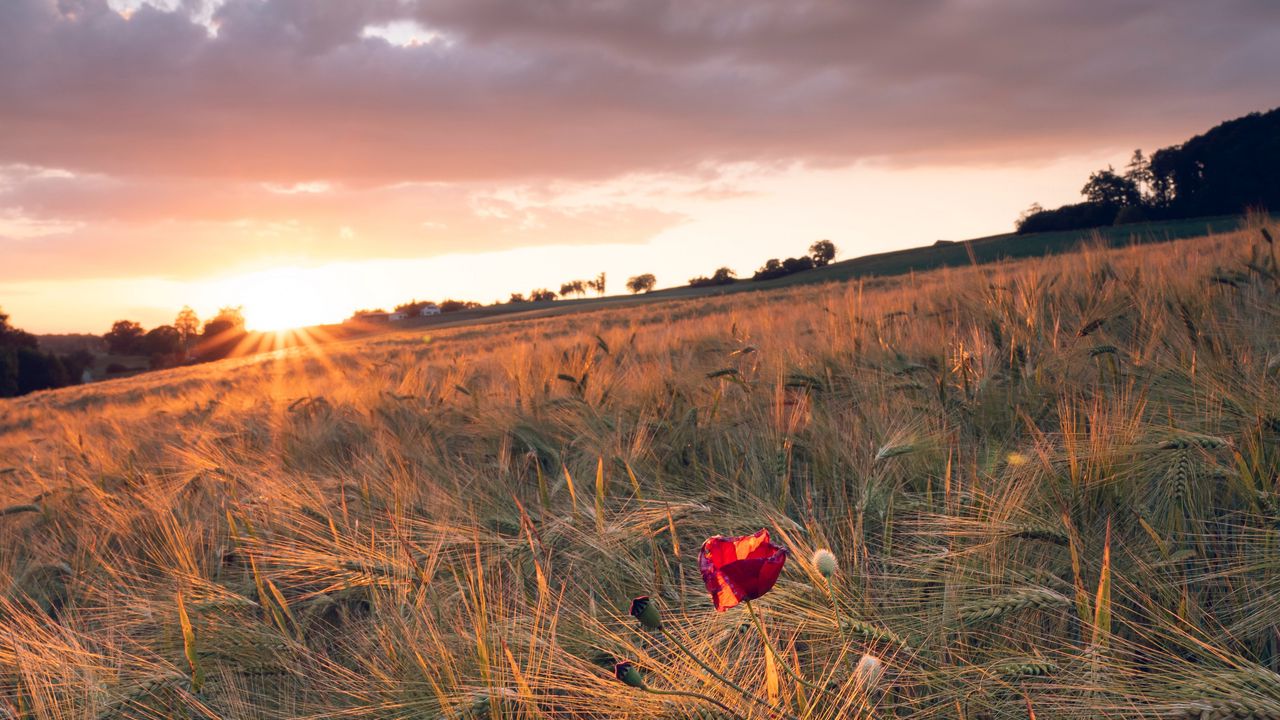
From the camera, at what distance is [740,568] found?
0.84 meters

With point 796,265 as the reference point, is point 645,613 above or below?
below

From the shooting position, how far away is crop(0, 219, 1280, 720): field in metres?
1.13

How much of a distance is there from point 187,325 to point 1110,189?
103 meters

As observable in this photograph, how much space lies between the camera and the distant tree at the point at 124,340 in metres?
74.7

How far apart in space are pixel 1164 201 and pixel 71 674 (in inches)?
2745

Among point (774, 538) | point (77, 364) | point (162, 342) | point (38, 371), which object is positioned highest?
point (162, 342)

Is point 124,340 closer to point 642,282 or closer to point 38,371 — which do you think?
point 38,371

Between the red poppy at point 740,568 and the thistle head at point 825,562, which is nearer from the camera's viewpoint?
the red poppy at point 740,568

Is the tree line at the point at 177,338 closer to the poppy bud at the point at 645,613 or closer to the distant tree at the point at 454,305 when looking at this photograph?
the distant tree at the point at 454,305

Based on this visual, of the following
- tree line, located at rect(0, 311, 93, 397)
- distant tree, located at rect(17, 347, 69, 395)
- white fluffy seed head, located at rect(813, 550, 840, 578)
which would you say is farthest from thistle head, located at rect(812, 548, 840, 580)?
distant tree, located at rect(17, 347, 69, 395)

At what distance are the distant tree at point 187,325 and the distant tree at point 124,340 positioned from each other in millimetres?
4047

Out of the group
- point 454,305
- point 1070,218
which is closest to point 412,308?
point 454,305

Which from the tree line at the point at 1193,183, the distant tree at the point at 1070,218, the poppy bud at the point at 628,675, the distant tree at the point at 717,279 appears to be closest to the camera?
the poppy bud at the point at 628,675

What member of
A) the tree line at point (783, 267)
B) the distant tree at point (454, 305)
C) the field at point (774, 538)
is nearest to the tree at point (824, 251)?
the tree line at point (783, 267)
